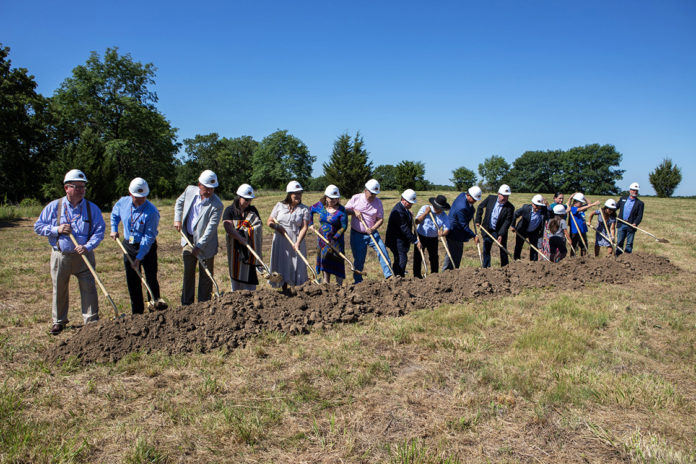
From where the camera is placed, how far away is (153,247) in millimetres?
5508

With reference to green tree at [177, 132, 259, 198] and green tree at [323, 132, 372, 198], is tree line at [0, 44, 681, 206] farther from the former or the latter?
green tree at [177, 132, 259, 198]

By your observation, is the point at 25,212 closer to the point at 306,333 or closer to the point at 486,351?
the point at 306,333

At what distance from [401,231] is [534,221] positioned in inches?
132

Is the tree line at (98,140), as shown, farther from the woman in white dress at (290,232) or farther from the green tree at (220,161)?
the woman in white dress at (290,232)

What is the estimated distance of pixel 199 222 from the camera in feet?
17.9

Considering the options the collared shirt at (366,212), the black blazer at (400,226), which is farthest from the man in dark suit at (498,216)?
the collared shirt at (366,212)

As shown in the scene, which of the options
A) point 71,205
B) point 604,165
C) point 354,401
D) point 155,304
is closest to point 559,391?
point 354,401

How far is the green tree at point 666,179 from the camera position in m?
50.7

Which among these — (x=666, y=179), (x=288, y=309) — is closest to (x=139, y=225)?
(x=288, y=309)

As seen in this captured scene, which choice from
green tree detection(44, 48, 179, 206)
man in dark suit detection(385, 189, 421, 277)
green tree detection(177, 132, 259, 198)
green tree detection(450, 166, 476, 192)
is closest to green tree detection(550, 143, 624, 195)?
green tree detection(450, 166, 476, 192)

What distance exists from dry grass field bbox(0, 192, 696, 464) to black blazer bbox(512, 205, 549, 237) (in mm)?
3141

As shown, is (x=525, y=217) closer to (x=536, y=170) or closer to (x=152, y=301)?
(x=152, y=301)

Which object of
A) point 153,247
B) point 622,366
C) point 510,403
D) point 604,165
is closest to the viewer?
point 510,403

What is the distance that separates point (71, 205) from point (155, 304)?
154 centimetres
